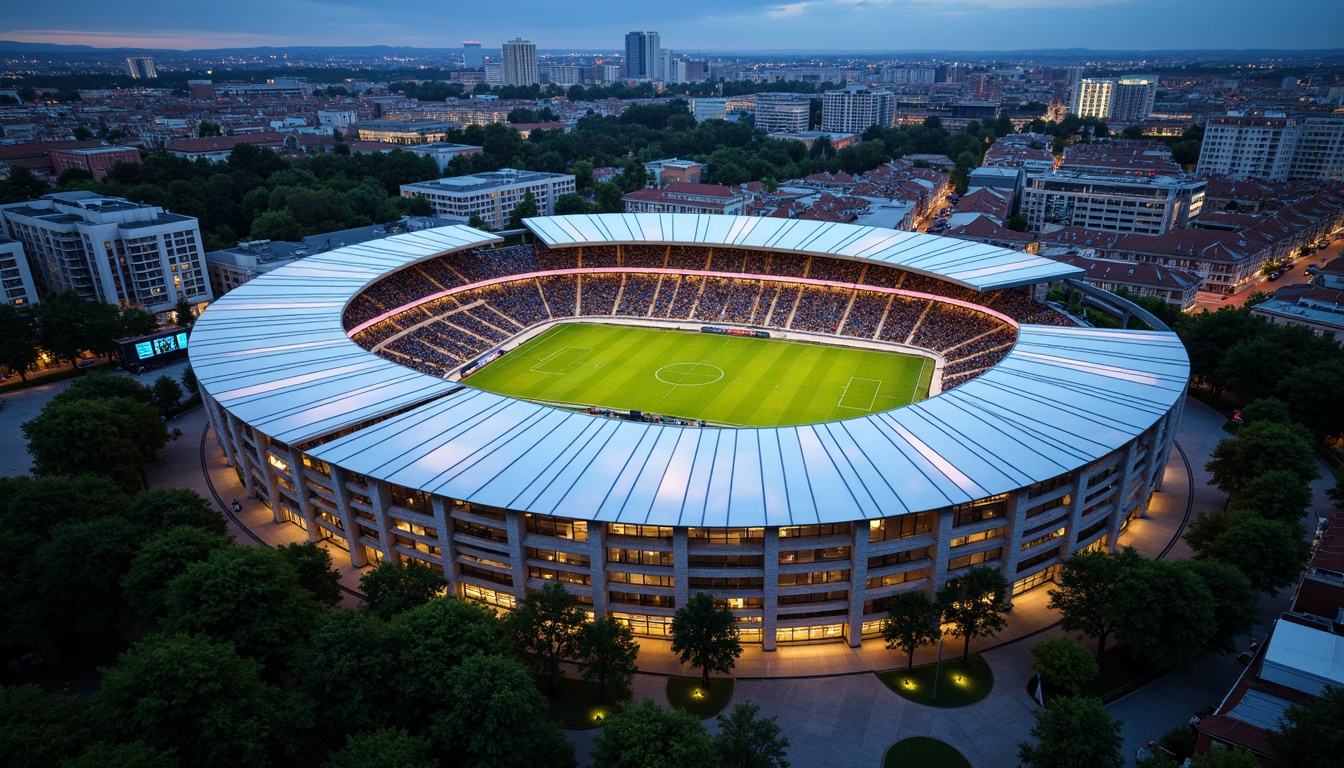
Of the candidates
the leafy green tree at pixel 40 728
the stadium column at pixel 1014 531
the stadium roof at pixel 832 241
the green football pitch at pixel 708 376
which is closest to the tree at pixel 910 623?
the stadium column at pixel 1014 531

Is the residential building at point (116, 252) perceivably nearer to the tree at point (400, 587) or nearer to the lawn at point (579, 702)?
the tree at point (400, 587)

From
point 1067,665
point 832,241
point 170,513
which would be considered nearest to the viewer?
point 1067,665

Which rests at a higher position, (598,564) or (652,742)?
(652,742)

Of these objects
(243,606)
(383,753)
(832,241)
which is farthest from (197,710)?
(832,241)

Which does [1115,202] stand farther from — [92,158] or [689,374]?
[92,158]

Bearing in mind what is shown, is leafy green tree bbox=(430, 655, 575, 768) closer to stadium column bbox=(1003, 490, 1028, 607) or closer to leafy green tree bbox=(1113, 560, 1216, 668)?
stadium column bbox=(1003, 490, 1028, 607)

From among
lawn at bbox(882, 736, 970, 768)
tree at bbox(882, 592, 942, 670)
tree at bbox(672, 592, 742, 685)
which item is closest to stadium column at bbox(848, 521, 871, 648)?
tree at bbox(882, 592, 942, 670)
